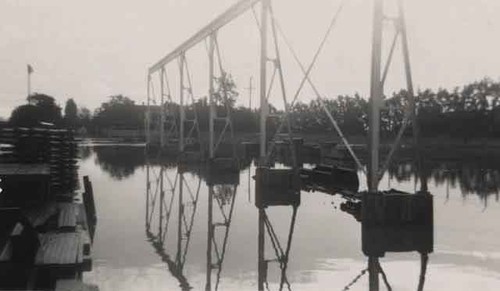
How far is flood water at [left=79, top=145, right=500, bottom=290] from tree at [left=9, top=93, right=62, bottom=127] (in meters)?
4.18

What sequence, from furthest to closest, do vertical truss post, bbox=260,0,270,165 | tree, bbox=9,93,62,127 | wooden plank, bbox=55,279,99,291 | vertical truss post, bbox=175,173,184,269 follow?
tree, bbox=9,93,62,127, vertical truss post, bbox=260,0,270,165, vertical truss post, bbox=175,173,184,269, wooden plank, bbox=55,279,99,291

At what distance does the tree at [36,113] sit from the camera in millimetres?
21511

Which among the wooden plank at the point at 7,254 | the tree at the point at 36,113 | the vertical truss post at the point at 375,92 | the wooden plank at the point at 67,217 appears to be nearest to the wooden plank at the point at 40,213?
the wooden plank at the point at 67,217

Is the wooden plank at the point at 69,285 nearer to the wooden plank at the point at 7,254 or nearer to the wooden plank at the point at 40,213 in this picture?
the wooden plank at the point at 7,254

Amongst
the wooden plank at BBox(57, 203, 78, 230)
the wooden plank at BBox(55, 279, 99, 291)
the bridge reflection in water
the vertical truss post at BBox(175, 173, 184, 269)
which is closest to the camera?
the wooden plank at BBox(55, 279, 99, 291)

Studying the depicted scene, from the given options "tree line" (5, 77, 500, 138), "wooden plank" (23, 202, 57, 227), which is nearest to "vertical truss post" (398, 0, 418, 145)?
"wooden plank" (23, 202, 57, 227)

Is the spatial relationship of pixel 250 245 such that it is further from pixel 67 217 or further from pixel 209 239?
pixel 67 217

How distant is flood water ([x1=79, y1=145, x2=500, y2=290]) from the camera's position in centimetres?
851

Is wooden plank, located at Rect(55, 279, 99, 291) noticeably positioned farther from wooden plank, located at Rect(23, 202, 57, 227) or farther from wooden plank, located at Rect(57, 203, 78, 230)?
wooden plank, located at Rect(57, 203, 78, 230)

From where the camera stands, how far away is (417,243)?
36.2 ft

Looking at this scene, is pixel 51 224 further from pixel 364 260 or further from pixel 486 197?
pixel 486 197

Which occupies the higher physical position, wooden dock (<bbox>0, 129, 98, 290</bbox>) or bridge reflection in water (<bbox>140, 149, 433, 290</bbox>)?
wooden dock (<bbox>0, 129, 98, 290</bbox>)

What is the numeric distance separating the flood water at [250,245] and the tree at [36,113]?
418cm

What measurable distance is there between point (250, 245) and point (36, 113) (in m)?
15.8
